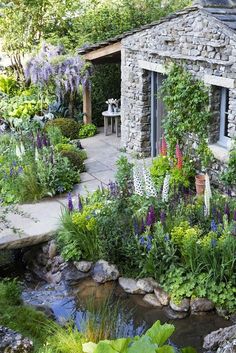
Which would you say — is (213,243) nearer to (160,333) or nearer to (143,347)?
(160,333)

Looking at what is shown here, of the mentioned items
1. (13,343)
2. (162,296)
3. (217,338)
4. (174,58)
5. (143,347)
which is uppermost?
(174,58)

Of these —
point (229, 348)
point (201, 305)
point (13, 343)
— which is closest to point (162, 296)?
point (201, 305)

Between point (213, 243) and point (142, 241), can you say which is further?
point (142, 241)

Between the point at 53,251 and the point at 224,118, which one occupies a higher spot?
the point at 224,118

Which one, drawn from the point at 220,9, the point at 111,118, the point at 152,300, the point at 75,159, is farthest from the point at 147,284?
the point at 111,118

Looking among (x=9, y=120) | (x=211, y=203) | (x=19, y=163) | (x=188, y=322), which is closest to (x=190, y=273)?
(x=188, y=322)

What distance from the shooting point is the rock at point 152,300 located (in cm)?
775

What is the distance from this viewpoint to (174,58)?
36.2 ft

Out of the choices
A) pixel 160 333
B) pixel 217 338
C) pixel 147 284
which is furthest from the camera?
pixel 147 284

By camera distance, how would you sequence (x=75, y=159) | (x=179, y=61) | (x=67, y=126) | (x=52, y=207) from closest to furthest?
1. (x=52, y=207)
2. (x=179, y=61)
3. (x=75, y=159)
4. (x=67, y=126)

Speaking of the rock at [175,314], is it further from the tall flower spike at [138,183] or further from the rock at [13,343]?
the rock at [13,343]

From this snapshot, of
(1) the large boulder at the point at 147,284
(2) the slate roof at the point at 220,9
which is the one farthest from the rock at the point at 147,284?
(2) the slate roof at the point at 220,9

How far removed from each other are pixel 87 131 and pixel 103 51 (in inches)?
85.5

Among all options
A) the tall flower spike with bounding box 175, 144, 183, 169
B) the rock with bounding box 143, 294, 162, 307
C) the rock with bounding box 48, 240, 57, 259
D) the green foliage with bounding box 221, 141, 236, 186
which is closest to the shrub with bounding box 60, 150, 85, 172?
the tall flower spike with bounding box 175, 144, 183, 169
